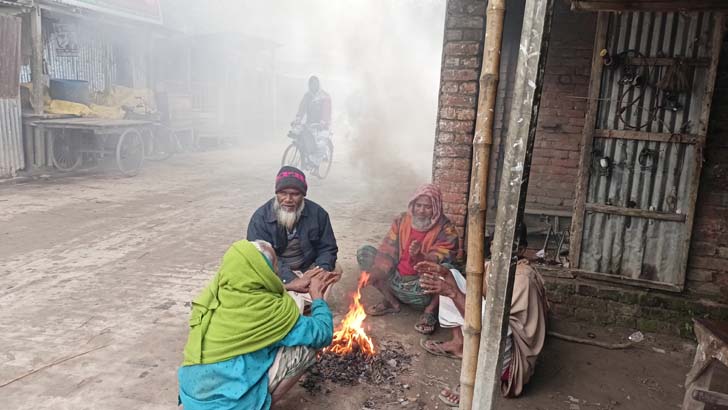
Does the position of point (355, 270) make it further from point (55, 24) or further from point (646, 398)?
point (55, 24)

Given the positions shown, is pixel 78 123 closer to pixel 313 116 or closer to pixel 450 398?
pixel 313 116

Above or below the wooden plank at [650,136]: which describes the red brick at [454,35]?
above

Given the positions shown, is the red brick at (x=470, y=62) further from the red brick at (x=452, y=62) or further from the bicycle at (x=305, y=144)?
the bicycle at (x=305, y=144)

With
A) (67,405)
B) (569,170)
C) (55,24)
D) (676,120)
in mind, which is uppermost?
(55,24)

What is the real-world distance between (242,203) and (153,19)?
7986 mm

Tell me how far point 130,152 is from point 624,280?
34.1 feet

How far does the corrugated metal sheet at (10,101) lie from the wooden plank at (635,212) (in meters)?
10.0

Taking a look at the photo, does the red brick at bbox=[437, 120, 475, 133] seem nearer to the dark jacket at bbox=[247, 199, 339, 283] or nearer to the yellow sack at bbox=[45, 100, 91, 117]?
the dark jacket at bbox=[247, 199, 339, 283]

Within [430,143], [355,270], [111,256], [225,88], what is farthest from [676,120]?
[225,88]

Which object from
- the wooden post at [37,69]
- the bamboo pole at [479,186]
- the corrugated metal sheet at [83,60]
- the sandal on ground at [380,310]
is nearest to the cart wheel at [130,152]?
the wooden post at [37,69]

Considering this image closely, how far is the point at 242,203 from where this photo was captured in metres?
8.87

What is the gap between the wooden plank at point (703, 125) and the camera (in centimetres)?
407

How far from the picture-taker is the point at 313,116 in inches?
465

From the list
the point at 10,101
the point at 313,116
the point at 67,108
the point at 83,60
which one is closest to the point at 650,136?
the point at 313,116
